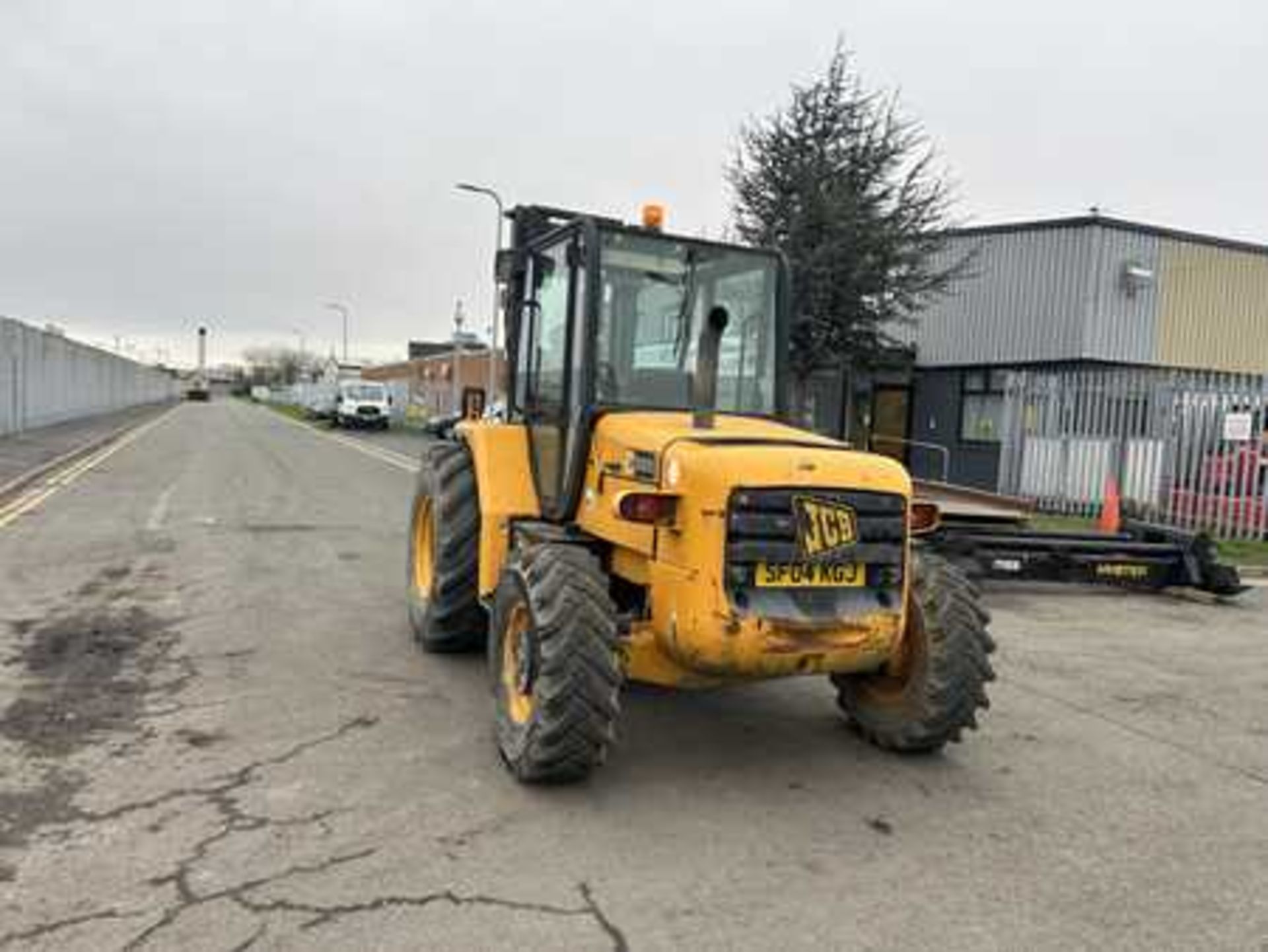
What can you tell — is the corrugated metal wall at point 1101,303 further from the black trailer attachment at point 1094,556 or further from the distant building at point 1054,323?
the black trailer attachment at point 1094,556

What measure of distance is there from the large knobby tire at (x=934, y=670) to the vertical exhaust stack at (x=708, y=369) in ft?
4.50

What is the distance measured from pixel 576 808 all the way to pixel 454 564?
7.88ft

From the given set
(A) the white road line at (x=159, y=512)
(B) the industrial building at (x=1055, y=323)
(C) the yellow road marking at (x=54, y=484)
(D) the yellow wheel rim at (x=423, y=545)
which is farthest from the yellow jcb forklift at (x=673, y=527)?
(B) the industrial building at (x=1055, y=323)

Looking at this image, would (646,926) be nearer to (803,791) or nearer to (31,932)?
(803,791)

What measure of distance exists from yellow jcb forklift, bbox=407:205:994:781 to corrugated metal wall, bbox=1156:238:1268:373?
59.2 ft

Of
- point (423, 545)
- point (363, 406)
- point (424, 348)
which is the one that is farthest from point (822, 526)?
point (424, 348)

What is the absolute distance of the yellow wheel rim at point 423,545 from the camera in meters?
7.40

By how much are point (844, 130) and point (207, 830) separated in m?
16.5

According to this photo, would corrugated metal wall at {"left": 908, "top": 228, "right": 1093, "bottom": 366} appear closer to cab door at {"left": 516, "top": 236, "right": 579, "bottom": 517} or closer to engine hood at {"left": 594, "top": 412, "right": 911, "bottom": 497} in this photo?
cab door at {"left": 516, "top": 236, "right": 579, "bottom": 517}

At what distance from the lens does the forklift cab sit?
17.6 feet

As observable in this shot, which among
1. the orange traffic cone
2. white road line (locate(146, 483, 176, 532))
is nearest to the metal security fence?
white road line (locate(146, 483, 176, 532))

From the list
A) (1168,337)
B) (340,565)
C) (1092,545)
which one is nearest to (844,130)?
(1168,337)

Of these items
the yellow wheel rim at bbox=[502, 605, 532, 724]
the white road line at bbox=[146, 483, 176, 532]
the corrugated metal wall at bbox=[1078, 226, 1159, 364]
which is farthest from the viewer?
the corrugated metal wall at bbox=[1078, 226, 1159, 364]

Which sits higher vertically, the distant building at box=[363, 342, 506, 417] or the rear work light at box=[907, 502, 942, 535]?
the distant building at box=[363, 342, 506, 417]
